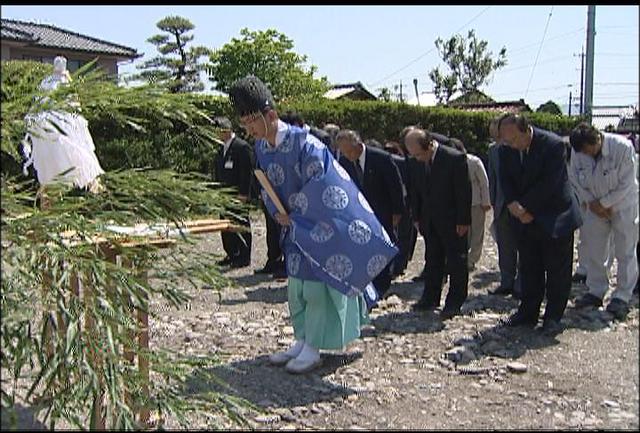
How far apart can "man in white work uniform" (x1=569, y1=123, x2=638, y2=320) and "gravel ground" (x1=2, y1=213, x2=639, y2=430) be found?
23cm

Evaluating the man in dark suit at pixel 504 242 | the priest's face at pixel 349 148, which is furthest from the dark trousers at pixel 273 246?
the man in dark suit at pixel 504 242

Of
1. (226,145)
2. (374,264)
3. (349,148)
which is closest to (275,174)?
(374,264)

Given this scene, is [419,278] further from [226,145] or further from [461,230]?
[226,145]

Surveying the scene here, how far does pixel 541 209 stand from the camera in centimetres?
552

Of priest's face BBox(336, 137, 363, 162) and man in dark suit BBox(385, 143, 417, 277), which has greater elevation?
priest's face BBox(336, 137, 363, 162)

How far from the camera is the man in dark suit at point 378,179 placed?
271 inches

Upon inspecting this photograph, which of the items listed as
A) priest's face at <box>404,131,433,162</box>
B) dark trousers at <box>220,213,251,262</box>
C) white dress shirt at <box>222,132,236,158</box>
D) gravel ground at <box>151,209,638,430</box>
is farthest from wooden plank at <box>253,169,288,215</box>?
dark trousers at <box>220,213,251,262</box>

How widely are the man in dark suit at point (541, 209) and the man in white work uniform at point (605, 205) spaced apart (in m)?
0.49

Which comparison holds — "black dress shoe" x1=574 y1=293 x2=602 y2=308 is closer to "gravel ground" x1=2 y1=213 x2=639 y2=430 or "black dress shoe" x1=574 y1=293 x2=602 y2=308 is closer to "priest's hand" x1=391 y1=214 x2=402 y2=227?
"gravel ground" x1=2 y1=213 x2=639 y2=430

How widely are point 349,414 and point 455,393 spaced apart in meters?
0.73

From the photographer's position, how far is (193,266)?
3172 mm

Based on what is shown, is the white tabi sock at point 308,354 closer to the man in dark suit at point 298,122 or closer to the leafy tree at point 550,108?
the man in dark suit at point 298,122

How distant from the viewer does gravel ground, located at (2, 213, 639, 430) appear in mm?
4129

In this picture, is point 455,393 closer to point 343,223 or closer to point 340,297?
point 340,297
